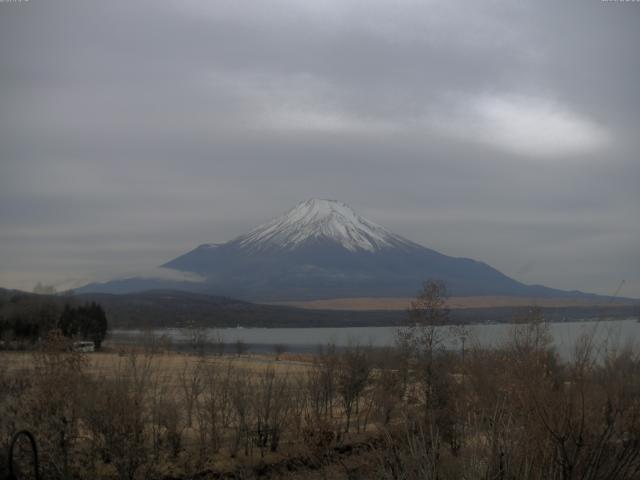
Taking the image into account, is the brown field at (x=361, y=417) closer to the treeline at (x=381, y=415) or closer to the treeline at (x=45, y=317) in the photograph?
the treeline at (x=381, y=415)

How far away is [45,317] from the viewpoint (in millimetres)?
67688

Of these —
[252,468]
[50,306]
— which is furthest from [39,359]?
[50,306]

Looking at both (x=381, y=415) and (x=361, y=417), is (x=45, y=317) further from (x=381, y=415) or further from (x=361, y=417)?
(x=381, y=415)

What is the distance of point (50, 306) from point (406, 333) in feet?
196

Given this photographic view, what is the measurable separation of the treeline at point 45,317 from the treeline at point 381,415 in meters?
35.8

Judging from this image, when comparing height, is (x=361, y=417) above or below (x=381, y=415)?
below

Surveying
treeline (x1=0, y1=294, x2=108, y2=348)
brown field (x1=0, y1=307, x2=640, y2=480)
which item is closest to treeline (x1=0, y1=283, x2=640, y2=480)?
brown field (x1=0, y1=307, x2=640, y2=480)

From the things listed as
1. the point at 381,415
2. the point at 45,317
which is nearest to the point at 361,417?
the point at 381,415

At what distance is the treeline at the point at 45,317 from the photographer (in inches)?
2571

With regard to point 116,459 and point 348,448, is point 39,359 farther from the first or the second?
point 348,448

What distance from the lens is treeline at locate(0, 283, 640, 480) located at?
823 centimetres

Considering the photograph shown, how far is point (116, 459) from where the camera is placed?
1766 cm

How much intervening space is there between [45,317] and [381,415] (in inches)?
2010

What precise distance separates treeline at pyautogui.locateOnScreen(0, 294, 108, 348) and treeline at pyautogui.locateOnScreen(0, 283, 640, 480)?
35793 mm
